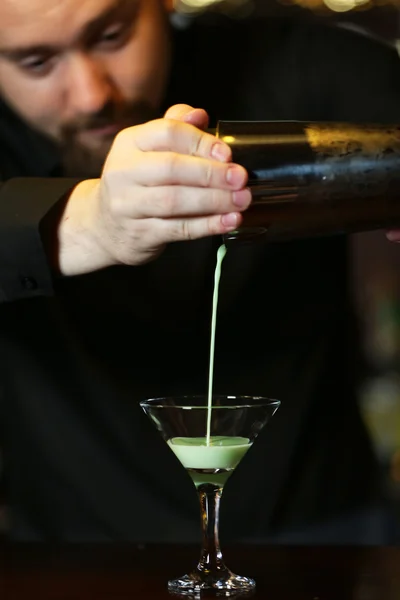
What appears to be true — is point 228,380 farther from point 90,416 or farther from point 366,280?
point 366,280

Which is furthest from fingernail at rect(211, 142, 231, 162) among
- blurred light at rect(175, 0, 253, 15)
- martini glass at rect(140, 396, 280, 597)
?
blurred light at rect(175, 0, 253, 15)

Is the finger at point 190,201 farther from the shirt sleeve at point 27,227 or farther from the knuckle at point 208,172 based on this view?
the shirt sleeve at point 27,227

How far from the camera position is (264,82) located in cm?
186

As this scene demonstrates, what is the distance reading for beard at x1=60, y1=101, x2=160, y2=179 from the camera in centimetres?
160

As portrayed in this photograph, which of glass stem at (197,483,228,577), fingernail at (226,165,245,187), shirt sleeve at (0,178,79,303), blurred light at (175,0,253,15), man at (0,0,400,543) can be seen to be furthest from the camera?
blurred light at (175,0,253,15)

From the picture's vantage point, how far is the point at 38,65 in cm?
160

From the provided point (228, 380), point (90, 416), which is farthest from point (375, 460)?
point (90, 416)

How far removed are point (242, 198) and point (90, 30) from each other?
1.84 ft

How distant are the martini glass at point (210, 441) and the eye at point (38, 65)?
0.58 metres

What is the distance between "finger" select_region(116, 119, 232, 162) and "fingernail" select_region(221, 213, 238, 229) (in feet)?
0.21

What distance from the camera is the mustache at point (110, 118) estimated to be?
62.6 inches

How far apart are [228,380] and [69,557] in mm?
538

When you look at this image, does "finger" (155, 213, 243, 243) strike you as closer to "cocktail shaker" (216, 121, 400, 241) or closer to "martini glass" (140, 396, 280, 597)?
"cocktail shaker" (216, 121, 400, 241)

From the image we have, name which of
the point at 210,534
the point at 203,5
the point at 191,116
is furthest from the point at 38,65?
the point at 203,5
